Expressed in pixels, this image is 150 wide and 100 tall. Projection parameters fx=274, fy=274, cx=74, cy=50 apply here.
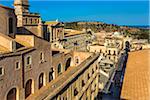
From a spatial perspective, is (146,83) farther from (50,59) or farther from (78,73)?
(50,59)

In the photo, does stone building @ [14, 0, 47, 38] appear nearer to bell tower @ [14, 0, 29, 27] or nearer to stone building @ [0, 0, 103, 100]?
bell tower @ [14, 0, 29, 27]

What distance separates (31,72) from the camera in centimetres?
2475

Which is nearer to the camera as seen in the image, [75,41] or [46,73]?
[46,73]

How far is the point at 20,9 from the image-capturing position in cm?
4472

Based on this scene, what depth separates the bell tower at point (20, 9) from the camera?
43.5 m

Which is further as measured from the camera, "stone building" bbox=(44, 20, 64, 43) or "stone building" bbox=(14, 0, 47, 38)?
"stone building" bbox=(44, 20, 64, 43)

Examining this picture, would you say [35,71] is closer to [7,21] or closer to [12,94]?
[12,94]

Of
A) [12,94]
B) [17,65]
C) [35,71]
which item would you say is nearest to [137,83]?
[17,65]

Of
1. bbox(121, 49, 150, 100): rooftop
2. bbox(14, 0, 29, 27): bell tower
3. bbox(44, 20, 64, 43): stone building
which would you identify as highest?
bbox(14, 0, 29, 27): bell tower

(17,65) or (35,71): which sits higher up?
(17,65)

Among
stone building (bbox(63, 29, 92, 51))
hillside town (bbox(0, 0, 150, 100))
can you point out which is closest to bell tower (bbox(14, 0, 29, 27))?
hillside town (bbox(0, 0, 150, 100))

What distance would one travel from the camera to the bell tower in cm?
4353

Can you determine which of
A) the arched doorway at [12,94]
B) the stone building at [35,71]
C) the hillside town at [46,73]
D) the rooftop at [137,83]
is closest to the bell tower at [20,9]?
the hillside town at [46,73]

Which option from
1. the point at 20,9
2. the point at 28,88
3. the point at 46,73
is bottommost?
the point at 28,88
